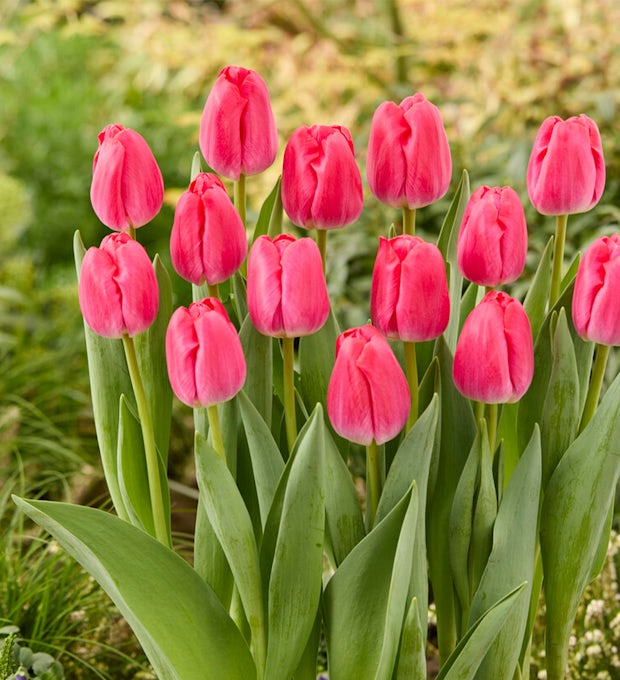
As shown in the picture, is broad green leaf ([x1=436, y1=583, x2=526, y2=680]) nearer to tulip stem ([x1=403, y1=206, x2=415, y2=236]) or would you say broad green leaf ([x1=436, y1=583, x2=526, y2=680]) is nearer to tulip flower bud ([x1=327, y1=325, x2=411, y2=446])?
tulip flower bud ([x1=327, y1=325, x2=411, y2=446])

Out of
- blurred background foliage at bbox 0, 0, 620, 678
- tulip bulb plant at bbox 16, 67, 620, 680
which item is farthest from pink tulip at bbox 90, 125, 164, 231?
blurred background foliage at bbox 0, 0, 620, 678

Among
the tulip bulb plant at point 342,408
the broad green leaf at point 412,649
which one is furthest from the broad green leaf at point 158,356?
the broad green leaf at point 412,649

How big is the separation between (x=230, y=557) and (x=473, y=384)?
20 centimetres

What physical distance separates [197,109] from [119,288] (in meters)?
2.69

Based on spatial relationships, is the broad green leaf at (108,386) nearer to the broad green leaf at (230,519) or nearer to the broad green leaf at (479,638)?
the broad green leaf at (230,519)

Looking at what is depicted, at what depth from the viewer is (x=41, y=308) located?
2.27 meters

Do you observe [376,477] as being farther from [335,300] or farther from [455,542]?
[335,300]

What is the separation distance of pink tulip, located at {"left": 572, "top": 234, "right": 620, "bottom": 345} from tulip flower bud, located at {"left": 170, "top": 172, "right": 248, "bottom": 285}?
214mm

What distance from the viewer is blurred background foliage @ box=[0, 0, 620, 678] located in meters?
1.75

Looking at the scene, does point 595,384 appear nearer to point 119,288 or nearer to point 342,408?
point 342,408

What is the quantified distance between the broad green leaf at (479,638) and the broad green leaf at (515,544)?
0.6 inches

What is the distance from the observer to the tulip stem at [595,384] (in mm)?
681

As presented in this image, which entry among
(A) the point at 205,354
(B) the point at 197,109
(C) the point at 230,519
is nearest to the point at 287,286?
(A) the point at 205,354

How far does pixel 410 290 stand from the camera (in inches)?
23.5
